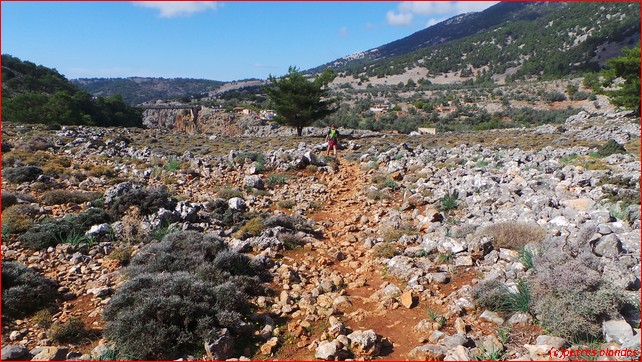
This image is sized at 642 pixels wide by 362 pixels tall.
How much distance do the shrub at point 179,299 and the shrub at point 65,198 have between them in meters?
3.82

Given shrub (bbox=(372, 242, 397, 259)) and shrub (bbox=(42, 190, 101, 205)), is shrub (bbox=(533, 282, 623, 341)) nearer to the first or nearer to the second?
shrub (bbox=(372, 242, 397, 259))

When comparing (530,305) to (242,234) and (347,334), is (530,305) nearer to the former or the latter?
(347,334)

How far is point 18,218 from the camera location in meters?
7.14

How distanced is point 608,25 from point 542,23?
74.6 ft

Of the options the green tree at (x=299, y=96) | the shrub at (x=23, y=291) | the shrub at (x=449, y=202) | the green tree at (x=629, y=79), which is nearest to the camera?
the shrub at (x=23, y=291)

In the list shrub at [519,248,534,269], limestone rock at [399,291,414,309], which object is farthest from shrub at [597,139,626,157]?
limestone rock at [399,291,414,309]

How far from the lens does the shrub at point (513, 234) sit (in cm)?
561

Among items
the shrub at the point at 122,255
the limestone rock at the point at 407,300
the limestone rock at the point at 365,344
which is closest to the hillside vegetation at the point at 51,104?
the shrub at the point at 122,255

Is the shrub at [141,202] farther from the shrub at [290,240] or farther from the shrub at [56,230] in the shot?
the shrub at [290,240]

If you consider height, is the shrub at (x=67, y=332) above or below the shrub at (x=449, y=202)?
above

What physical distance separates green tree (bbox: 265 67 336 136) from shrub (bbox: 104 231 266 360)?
830 inches

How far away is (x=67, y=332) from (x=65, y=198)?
5.59 meters

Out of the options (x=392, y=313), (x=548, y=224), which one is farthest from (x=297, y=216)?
(x=548, y=224)

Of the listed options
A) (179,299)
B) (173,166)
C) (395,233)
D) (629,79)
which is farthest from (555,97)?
(179,299)
